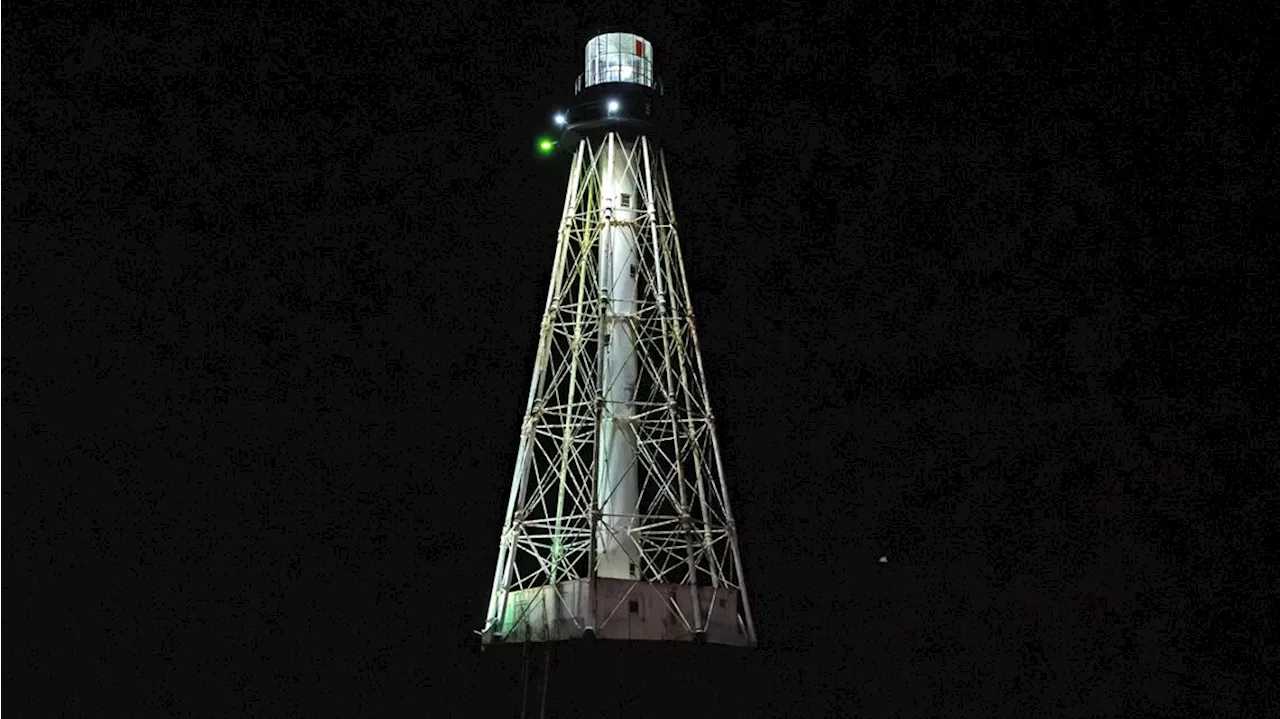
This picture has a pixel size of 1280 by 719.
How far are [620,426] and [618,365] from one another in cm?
145

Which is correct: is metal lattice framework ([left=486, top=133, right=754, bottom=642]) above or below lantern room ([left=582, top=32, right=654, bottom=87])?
below

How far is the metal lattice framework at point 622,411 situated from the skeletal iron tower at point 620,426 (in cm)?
5

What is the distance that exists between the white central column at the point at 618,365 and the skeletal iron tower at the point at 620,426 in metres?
0.03

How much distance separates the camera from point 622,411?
3050 centimetres

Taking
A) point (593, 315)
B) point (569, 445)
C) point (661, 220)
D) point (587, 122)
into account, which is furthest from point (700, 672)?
point (587, 122)

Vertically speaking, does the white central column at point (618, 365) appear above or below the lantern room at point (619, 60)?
below

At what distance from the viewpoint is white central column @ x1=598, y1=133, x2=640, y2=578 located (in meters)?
29.3

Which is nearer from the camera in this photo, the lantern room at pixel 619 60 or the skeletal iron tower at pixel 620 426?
the skeletal iron tower at pixel 620 426

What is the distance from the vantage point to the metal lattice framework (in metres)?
29.4

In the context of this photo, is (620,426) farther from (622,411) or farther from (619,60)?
(619,60)

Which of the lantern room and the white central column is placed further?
the lantern room

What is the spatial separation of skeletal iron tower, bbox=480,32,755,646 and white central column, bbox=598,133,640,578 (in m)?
0.03

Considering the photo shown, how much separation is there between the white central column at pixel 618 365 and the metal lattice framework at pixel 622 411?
26 mm

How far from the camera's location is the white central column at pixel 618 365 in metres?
29.3
